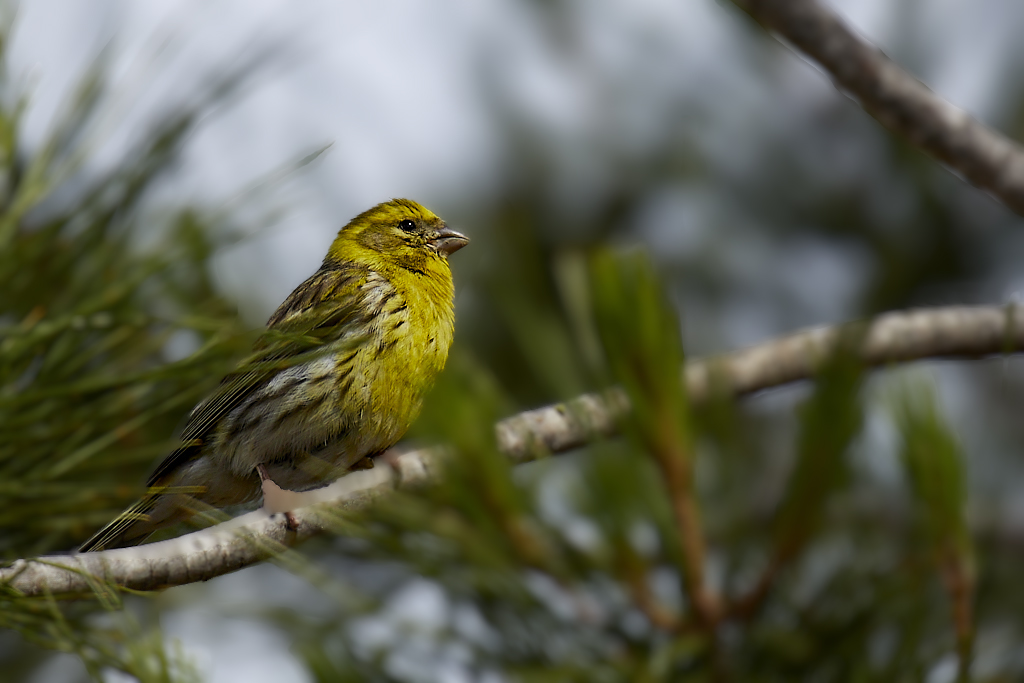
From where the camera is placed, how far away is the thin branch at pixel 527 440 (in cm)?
205

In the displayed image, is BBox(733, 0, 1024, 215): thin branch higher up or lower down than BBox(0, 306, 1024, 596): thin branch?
higher up

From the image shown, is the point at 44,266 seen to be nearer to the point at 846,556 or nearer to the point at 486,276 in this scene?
the point at 486,276

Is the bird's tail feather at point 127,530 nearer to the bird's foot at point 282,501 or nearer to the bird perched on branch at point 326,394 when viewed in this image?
the bird perched on branch at point 326,394

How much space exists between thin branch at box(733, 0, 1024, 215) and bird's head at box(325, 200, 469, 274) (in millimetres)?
1562

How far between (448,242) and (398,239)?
21 cm

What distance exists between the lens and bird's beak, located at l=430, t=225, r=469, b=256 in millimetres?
3824

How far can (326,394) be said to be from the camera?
3.17 meters

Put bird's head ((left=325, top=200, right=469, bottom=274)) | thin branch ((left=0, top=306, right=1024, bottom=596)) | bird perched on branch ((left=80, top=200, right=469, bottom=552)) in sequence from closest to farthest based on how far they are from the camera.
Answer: thin branch ((left=0, top=306, right=1024, bottom=596)) → bird perched on branch ((left=80, top=200, right=469, bottom=552)) → bird's head ((left=325, top=200, right=469, bottom=274))

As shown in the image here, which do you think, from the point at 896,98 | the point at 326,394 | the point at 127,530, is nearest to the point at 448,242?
the point at 326,394

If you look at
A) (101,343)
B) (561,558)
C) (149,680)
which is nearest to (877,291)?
(561,558)

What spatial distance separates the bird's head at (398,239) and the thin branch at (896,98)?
5.13 ft

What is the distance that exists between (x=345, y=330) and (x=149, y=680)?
1610 millimetres

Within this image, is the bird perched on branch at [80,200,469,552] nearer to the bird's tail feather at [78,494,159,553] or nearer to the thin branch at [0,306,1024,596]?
the bird's tail feather at [78,494,159,553]

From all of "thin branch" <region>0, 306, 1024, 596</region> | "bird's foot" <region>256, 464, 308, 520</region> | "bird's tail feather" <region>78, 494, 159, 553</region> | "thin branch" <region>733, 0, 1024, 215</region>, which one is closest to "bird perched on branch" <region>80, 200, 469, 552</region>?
"bird's tail feather" <region>78, 494, 159, 553</region>
